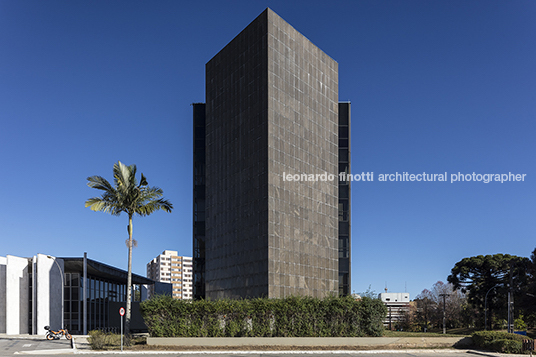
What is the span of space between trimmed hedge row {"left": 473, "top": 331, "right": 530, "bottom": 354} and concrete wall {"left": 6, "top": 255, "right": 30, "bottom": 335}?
157 feet

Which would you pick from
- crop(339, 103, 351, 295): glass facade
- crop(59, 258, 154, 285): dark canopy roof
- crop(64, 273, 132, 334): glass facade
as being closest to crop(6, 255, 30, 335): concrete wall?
crop(64, 273, 132, 334): glass facade

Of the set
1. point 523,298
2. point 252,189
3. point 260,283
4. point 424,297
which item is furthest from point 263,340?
point 424,297

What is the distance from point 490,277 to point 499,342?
53835mm

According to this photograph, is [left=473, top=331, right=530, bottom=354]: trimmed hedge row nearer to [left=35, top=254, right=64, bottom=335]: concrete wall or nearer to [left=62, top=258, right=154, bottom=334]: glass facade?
[left=62, top=258, right=154, bottom=334]: glass facade

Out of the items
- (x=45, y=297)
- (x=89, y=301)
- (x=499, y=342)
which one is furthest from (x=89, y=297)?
(x=499, y=342)

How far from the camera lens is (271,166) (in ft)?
146

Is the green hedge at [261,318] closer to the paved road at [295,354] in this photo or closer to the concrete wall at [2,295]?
the paved road at [295,354]

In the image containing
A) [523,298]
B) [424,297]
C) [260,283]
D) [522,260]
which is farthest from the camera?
[424,297]

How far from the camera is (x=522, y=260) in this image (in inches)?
2953

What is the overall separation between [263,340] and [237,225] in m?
18.1

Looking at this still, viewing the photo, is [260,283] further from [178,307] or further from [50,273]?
[50,273]

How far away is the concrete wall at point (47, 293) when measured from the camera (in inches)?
2163

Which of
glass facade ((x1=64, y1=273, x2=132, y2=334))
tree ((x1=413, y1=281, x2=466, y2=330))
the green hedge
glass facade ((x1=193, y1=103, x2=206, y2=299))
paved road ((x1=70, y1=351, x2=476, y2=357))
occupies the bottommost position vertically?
tree ((x1=413, y1=281, x2=466, y2=330))

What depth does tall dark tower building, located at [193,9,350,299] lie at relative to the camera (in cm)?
4478
